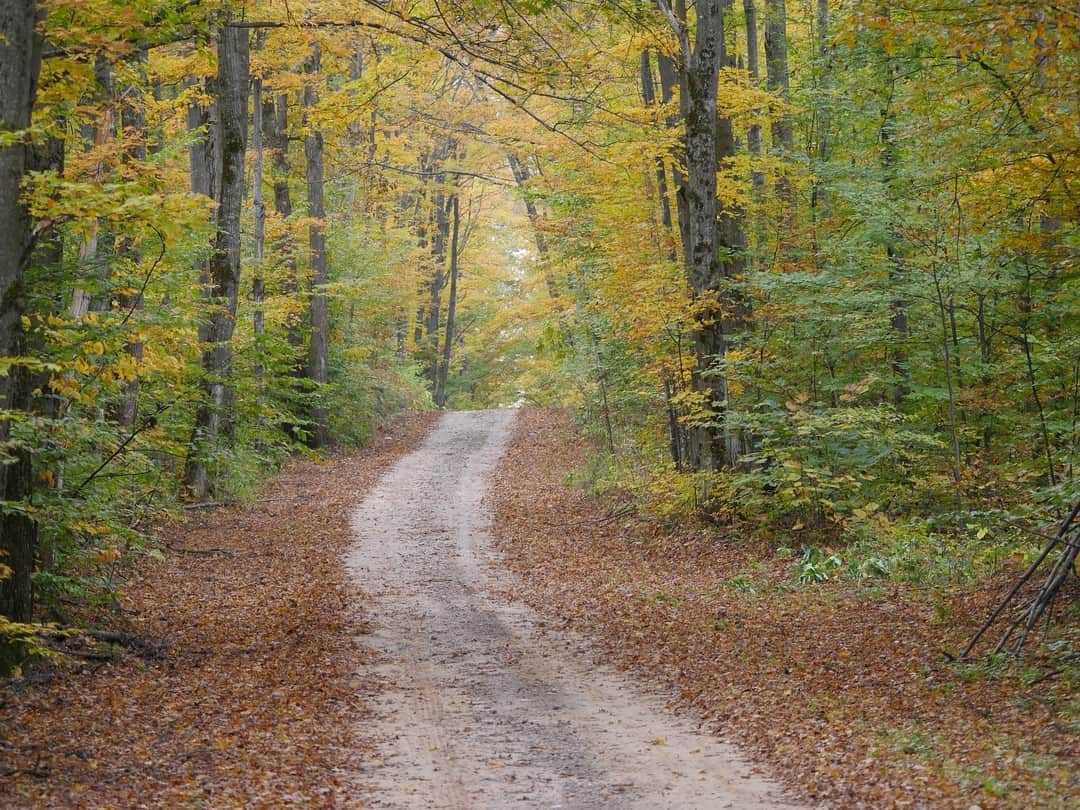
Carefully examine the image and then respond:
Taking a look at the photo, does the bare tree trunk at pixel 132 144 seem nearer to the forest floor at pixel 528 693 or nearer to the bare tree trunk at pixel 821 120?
the forest floor at pixel 528 693

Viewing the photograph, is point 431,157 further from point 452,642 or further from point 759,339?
point 452,642

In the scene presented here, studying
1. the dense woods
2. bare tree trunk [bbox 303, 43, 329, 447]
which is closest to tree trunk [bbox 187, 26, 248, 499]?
the dense woods

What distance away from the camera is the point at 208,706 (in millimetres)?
7773

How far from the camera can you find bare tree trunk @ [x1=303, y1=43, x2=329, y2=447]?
2402 centimetres

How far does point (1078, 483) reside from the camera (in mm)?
7949

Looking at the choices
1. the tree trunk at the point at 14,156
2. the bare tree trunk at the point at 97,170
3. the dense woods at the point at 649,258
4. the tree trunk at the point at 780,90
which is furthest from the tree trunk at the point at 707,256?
the tree trunk at the point at 14,156

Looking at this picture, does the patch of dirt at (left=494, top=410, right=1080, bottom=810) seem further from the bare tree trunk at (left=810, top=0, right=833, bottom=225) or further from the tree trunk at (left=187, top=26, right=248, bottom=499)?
the bare tree trunk at (left=810, top=0, right=833, bottom=225)

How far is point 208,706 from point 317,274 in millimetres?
18167

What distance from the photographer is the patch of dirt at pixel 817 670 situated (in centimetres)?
591

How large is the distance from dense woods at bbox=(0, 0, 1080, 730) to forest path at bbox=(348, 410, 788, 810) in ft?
9.01

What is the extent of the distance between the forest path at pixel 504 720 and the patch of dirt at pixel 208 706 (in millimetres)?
379

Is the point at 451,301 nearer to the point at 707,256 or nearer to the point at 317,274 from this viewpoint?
the point at 317,274

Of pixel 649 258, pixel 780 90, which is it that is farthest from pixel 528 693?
pixel 780 90

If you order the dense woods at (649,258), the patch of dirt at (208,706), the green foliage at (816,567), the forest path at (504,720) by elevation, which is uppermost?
the dense woods at (649,258)
